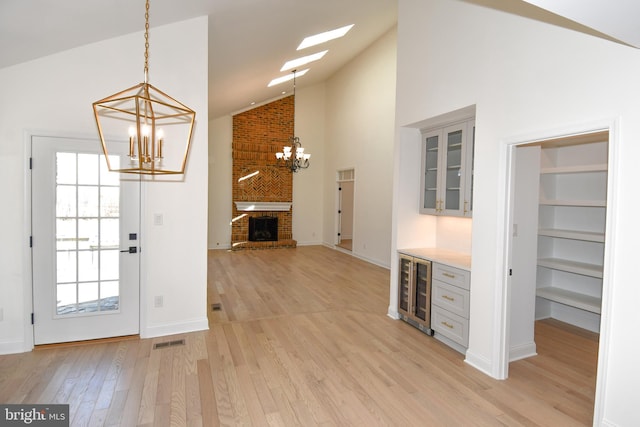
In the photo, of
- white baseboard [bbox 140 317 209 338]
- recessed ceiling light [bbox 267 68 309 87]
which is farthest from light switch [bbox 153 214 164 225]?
recessed ceiling light [bbox 267 68 309 87]

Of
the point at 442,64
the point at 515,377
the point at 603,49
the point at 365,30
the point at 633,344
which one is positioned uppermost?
the point at 365,30

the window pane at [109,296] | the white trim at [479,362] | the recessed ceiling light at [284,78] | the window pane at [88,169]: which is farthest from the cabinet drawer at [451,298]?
the recessed ceiling light at [284,78]

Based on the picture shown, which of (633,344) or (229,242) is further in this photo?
(229,242)

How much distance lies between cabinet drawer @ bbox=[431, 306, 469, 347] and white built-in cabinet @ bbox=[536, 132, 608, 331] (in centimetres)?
144

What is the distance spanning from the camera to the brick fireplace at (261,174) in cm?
950

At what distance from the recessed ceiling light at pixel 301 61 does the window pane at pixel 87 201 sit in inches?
165

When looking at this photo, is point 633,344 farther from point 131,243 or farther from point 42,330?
point 42,330

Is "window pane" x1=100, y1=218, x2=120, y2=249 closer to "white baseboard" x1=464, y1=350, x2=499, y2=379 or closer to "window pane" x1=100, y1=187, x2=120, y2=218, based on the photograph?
"window pane" x1=100, y1=187, x2=120, y2=218

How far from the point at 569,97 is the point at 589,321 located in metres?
3.09

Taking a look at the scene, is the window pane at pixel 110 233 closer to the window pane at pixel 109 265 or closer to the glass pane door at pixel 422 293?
the window pane at pixel 109 265

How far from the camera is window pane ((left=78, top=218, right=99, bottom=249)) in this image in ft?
11.0

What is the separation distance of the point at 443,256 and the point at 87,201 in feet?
12.6

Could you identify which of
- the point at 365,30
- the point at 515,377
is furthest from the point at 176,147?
the point at 365,30

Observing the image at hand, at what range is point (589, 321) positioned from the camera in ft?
13.1
